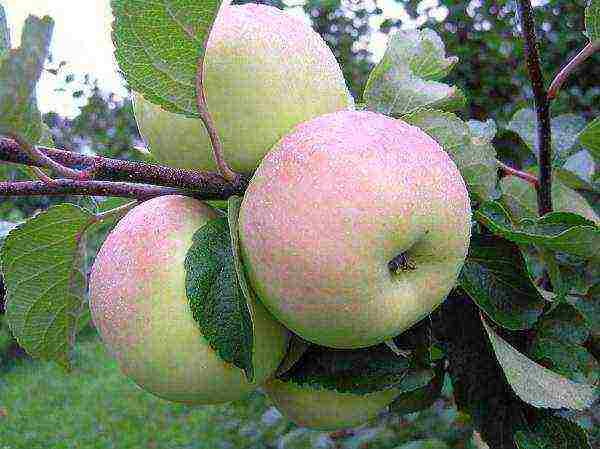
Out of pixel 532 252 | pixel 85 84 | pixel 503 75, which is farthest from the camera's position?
pixel 85 84

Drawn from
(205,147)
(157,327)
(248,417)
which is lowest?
(248,417)

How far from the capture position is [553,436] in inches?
25.9

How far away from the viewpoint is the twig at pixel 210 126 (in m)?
0.54

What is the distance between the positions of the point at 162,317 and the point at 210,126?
0.17 m

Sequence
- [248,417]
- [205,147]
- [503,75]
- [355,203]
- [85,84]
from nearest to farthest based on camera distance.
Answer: [355,203], [205,147], [248,417], [503,75], [85,84]

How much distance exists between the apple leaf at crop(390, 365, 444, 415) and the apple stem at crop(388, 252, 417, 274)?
1.11ft

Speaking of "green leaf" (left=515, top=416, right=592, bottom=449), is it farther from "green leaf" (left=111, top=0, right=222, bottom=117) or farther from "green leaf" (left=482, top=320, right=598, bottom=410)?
"green leaf" (left=111, top=0, right=222, bottom=117)

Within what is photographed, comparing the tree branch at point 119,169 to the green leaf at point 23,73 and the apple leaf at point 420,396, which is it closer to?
the green leaf at point 23,73

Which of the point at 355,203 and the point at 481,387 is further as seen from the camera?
the point at 481,387

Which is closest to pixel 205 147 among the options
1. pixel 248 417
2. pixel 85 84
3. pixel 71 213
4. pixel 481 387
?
pixel 71 213

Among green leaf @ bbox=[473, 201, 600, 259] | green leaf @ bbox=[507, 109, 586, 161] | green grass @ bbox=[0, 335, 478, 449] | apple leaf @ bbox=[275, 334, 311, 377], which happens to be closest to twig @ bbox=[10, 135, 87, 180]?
apple leaf @ bbox=[275, 334, 311, 377]

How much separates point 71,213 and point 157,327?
158 millimetres

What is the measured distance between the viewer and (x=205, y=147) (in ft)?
2.04

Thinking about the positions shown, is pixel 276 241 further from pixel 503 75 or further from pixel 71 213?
pixel 503 75
